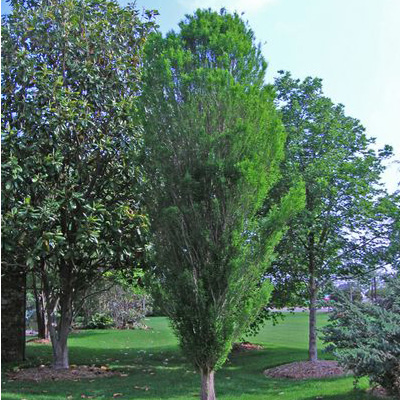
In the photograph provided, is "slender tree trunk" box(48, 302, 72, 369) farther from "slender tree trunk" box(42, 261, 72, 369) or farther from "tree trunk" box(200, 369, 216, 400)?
"tree trunk" box(200, 369, 216, 400)

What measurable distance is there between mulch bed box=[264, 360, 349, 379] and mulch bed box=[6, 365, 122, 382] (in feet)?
11.6

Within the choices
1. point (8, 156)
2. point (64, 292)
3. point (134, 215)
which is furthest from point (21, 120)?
point (64, 292)

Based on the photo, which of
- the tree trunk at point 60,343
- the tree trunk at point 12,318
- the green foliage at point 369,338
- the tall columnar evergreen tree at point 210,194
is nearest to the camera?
the green foliage at point 369,338

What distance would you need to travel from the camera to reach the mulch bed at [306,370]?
10.3 m

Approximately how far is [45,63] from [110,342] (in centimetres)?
1161

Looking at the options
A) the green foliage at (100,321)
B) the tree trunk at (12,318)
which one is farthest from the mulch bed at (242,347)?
the green foliage at (100,321)

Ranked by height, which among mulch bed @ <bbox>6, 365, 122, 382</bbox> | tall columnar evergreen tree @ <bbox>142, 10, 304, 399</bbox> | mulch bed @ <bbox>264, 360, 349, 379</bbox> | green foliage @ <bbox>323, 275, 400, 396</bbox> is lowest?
mulch bed @ <bbox>264, 360, 349, 379</bbox>

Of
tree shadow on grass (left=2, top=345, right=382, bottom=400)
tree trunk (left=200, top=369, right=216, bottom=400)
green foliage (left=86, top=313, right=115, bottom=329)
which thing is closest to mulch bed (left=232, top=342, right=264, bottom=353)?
tree shadow on grass (left=2, top=345, right=382, bottom=400)

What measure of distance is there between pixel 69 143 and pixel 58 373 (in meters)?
4.95

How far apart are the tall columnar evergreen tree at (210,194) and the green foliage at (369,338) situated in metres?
1.23

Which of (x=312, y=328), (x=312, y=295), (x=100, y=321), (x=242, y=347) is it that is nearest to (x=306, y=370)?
(x=312, y=328)

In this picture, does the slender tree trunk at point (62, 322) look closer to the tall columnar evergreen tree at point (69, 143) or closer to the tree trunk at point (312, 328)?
the tall columnar evergreen tree at point (69, 143)

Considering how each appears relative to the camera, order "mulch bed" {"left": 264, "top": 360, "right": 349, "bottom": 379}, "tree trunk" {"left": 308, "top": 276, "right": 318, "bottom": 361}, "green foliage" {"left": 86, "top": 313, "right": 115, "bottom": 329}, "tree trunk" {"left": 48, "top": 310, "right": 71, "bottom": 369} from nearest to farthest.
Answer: "mulch bed" {"left": 264, "top": 360, "right": 349, "bottom": 379} < "tree trunk" {"left": 48, "top": 310, "right": 71, "bottom": 369} < "tree trunk" {"left": 308, "top": 276, "right": 318, "bottom": 361} < "green foliage" {"left": 86, "top": 313, "right": 115, "bottom": 329}

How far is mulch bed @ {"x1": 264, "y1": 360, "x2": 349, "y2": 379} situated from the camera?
33.7ft
